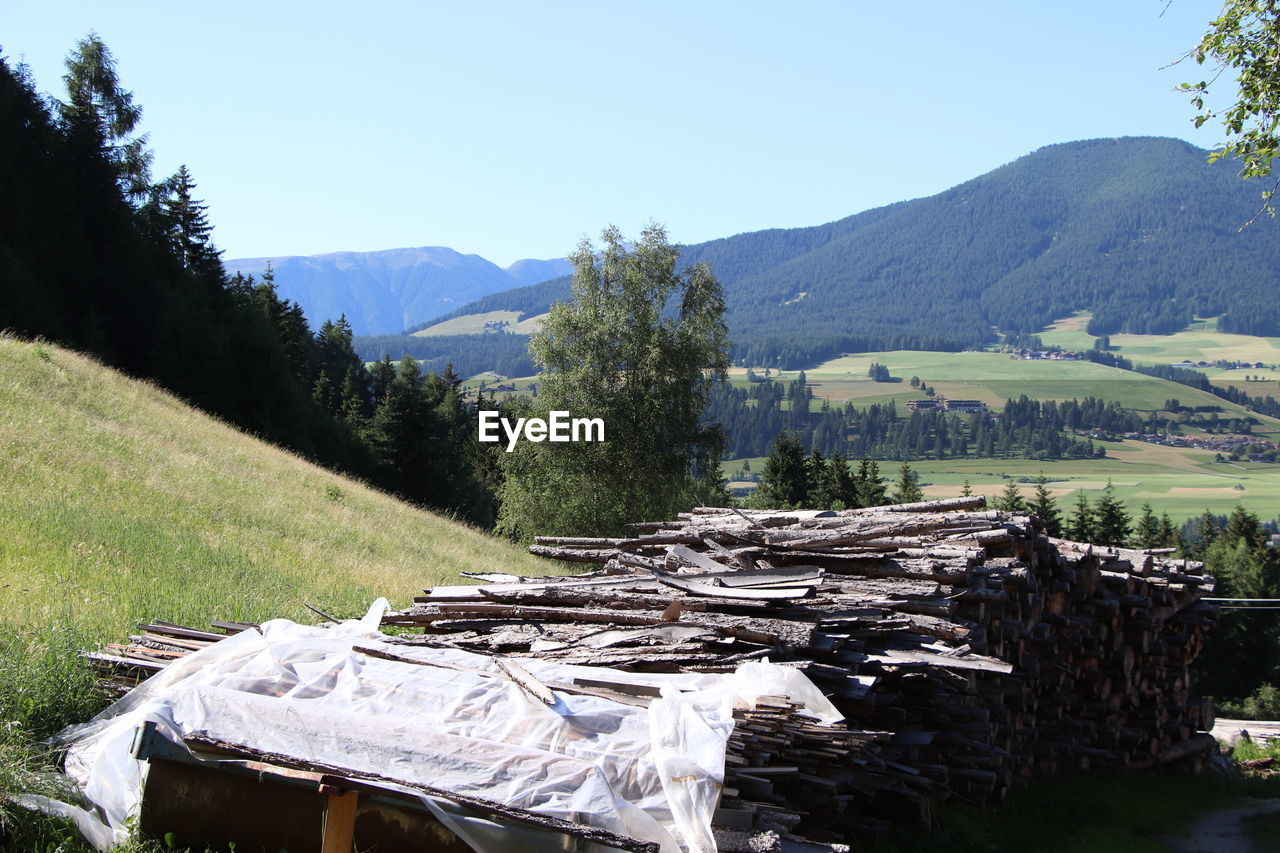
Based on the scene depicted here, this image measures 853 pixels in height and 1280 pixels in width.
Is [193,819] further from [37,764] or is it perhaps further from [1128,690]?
[1128,690]

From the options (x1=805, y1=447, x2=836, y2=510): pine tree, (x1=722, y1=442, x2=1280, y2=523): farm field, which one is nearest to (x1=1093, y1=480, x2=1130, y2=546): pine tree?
(x1=805, y1=447, x2=836, y2=510): pine tree

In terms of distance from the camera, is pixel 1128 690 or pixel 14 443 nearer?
pixel 1128 690

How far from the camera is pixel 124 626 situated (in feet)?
27.9

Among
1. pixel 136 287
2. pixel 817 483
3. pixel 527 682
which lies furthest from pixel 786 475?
pixel 527 682

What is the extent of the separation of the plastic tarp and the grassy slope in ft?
8.30

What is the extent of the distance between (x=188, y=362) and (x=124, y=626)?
1440 inches

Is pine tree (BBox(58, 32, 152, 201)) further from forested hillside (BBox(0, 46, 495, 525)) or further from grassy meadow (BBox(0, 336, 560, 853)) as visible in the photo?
grassy meadow (BBox(0, 336, 560, 853))

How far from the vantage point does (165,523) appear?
14.1 m

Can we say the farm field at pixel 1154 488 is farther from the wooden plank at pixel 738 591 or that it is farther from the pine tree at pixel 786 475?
the wooden plank at pixel 738 591

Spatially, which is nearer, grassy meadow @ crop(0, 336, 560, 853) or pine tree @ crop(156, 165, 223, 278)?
grassy meadow @ crop(0, 336, 560, 853)

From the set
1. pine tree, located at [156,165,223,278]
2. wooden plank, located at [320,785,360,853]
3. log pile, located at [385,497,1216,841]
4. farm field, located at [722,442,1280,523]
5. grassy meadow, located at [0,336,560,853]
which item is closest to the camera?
wooden plank, located at [320,785,360,853]

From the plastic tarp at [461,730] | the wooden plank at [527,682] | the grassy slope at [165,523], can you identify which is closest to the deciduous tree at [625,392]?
the grassy slope at [165,523]

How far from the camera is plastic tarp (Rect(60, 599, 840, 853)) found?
523 centimetres

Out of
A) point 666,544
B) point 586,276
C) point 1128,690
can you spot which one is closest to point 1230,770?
point 1128,690
